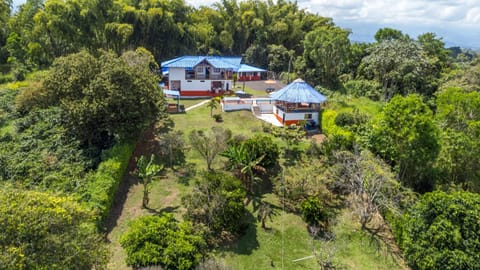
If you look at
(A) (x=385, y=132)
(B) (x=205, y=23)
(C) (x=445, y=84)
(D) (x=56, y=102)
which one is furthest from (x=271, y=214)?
(B) (x=205, y=23)

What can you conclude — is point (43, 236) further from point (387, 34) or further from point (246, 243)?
point (387, 34)

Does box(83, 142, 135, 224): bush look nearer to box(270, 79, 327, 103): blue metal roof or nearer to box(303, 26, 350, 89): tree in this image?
box(270, 79, 327, 103): blue metal roof

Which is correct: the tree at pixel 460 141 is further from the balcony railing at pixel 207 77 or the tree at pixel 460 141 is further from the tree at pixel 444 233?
the balcony railing at pixel 207 77

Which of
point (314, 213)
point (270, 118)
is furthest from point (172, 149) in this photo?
point (270, 118)

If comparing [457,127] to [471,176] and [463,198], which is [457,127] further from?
[463,198]

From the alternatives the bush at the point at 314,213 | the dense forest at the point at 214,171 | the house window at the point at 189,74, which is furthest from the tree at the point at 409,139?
the house window at the point at 189,74
